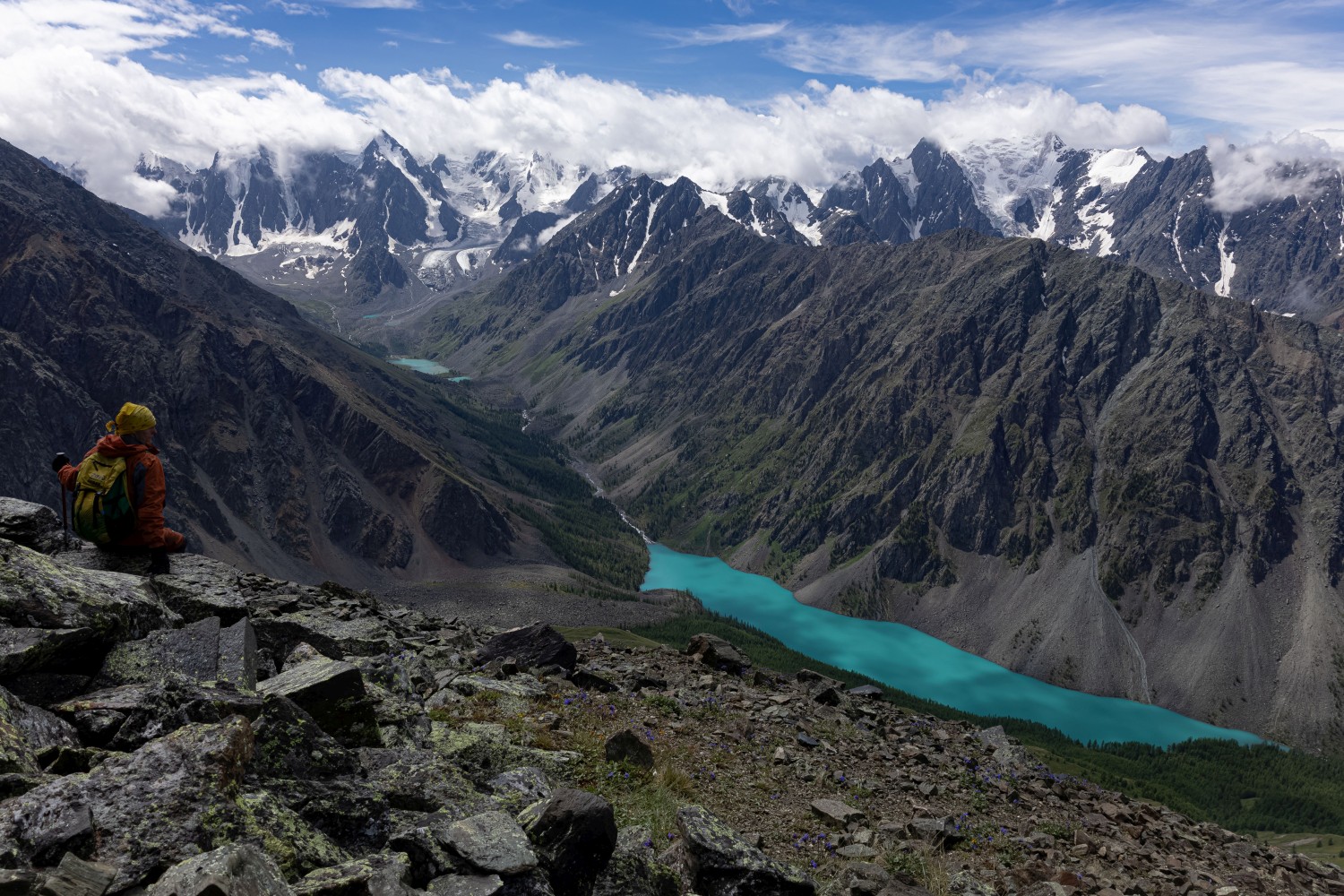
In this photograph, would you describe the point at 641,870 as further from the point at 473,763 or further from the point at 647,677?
the point at 647,677

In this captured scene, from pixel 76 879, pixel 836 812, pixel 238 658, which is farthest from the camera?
pixel 836 812

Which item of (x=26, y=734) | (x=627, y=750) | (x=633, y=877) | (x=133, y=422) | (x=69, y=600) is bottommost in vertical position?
(x=627, y=750)

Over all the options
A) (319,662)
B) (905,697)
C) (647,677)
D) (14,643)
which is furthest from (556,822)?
(905,697)

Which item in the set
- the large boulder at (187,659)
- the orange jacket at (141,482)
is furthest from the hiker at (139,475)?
the large boulder at (187,659)

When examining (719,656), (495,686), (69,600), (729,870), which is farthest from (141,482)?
(719,656)

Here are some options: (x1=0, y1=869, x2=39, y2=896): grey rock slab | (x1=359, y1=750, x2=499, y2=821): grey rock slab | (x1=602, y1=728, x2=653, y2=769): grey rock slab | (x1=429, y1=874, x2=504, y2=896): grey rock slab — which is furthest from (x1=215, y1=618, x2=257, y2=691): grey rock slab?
(x1=602, y1=728, x2=653, y2=769): grey rock slab

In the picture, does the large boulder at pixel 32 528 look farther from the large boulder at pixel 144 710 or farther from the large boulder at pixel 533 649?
the large boulder at pixel 533 649

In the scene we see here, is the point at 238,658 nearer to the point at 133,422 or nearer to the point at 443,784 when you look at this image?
the point at 443,784
